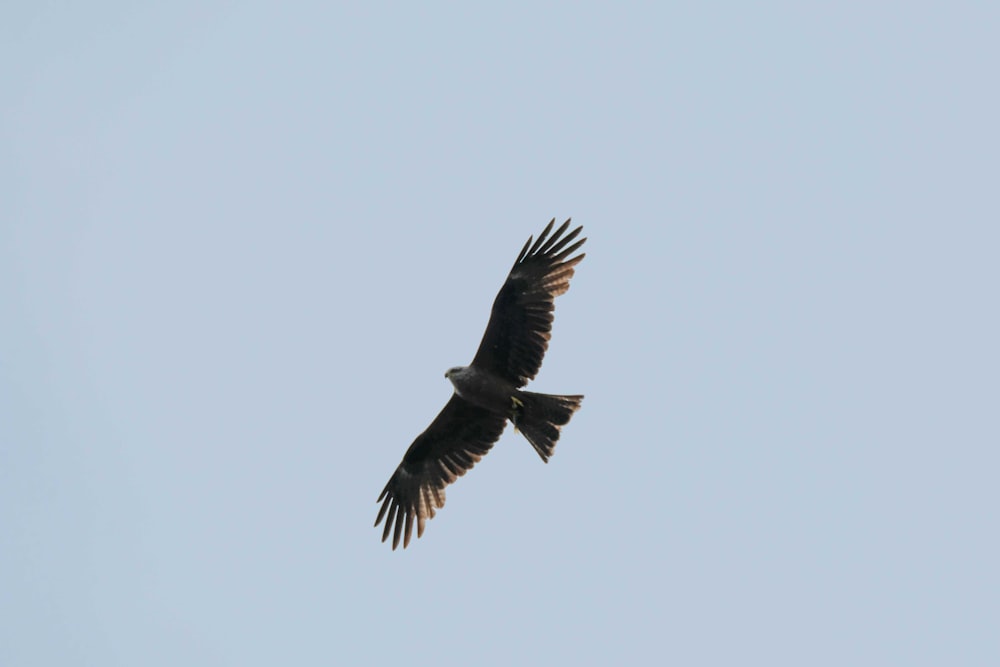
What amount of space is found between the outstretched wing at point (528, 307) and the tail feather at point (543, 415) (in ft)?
1.09

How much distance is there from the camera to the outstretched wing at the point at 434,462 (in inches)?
638

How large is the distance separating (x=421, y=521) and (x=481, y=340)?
9.77 ft

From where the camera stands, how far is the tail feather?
15.1 metres

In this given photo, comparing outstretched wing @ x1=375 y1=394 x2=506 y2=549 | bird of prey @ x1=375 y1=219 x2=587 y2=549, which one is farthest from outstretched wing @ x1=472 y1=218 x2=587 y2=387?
outstretched wing @ x1=375 y1=394 x2=506 y2=549

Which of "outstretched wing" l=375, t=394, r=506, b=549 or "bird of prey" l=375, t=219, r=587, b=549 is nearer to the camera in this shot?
"bird of prey" l=375, t=219, r=587, b=549

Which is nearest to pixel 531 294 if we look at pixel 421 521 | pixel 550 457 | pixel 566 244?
pixel 566 244

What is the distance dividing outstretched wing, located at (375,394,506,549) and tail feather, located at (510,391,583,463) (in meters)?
0.77

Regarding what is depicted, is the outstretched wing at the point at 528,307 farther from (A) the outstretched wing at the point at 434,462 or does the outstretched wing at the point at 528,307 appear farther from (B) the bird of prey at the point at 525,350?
(A) the outstretched wing at the point at 434,462

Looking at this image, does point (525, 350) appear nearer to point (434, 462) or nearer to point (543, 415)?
point (543, 415)

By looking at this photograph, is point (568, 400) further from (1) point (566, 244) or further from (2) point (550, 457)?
(1) point (566, 244)

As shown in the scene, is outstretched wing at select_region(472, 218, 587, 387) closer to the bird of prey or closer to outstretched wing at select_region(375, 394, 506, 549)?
the bird of prey

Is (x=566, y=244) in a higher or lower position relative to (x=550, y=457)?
higher

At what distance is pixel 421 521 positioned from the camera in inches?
650

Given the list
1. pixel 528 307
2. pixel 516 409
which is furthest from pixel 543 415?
pixel 528 307
